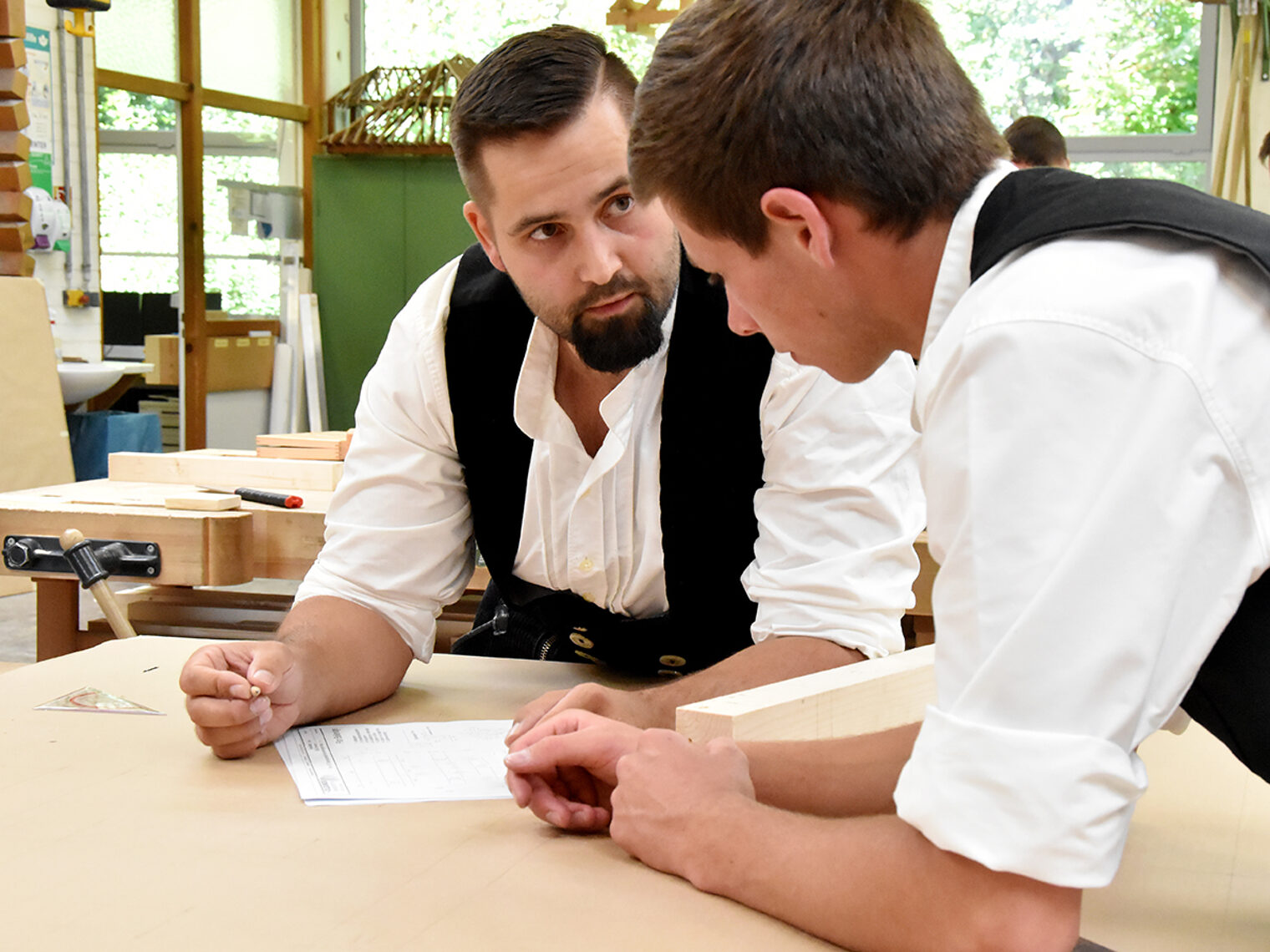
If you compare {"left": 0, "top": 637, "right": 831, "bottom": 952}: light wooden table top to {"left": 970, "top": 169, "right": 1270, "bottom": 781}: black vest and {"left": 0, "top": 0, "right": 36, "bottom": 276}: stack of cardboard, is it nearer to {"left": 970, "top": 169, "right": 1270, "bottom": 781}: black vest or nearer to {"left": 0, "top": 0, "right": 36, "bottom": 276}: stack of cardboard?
{"left": 970, "top": 169, "right": 1270, "bottom": 781}: black vest

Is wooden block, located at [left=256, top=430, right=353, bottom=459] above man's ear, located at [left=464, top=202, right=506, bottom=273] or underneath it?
underneath

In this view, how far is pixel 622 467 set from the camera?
1720 mm

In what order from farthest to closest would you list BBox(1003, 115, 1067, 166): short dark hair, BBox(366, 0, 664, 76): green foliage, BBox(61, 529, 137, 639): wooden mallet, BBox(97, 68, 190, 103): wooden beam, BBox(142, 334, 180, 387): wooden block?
BBox(366, 0, 664, 76): green foliage
BBox(142, 334, 180, 387): wooden block
BBox(97, 68, 190, 103): wooden beam
BBox(1003, 115, 1067, 166): short dark hair
BBox(61, 529, 137, 639): wooden mallet

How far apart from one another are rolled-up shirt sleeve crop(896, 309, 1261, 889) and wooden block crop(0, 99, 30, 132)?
4.56 metres

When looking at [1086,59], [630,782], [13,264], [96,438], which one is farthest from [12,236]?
[1086,59]

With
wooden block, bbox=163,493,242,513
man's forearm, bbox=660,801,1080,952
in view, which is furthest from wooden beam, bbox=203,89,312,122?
man's forearm, bbox=660,801,1080,952

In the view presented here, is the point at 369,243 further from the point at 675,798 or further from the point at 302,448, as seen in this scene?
the point at 675,798

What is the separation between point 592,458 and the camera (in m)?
1.76

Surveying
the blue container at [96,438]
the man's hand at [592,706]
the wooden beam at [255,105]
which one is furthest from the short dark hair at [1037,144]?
the wooden beam at [255,105]

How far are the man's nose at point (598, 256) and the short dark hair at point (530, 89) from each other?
137 mm

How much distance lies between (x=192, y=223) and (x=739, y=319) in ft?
21.2

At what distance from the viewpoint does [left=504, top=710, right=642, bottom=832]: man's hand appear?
112cm

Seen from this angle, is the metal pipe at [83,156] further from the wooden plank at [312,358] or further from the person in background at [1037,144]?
the person in background at [1037,144]

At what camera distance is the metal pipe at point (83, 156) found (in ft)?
19.5
